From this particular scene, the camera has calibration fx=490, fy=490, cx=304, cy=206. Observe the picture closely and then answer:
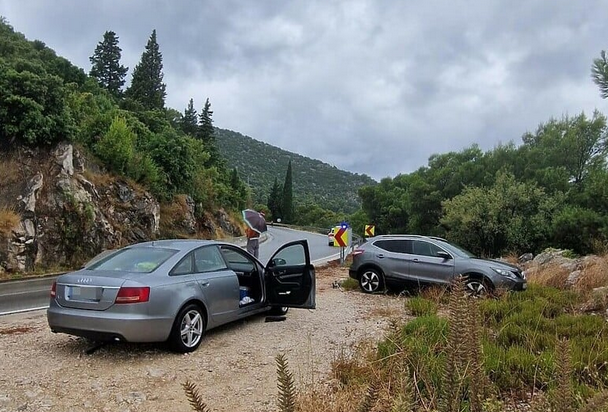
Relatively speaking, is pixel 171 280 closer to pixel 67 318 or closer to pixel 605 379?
pixel 67 318

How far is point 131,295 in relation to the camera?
5961mm

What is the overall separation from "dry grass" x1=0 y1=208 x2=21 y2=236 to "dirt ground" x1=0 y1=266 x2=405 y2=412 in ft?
30.4

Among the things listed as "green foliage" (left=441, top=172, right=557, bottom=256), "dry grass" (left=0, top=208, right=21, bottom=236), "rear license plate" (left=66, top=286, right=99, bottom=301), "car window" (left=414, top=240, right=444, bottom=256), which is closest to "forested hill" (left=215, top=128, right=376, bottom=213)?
"green foliage" (left=441, top=172, right=557, bottom=256)

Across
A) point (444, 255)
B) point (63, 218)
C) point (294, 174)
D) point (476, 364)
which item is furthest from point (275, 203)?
point (476, 364)

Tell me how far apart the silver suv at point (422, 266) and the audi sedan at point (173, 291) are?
4760 millimetres

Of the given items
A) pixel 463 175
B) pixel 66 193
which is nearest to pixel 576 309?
pixel 66 193

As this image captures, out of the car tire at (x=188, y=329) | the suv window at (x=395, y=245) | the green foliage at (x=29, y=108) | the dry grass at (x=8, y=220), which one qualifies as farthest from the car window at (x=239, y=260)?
the green foliage at (x=29, y=108)

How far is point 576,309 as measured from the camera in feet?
31.0

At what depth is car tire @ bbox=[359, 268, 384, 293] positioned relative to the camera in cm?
1263

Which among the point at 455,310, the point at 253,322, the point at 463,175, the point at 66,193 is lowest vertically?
the point at 253,322

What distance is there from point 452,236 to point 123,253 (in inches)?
1290

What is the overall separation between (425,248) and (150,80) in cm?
5727

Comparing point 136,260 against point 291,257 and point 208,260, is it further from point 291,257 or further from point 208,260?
point 291,257

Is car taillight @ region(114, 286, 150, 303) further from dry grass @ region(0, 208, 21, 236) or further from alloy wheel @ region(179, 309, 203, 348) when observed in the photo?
dry grass @ region(0, 208, 21, 236)
